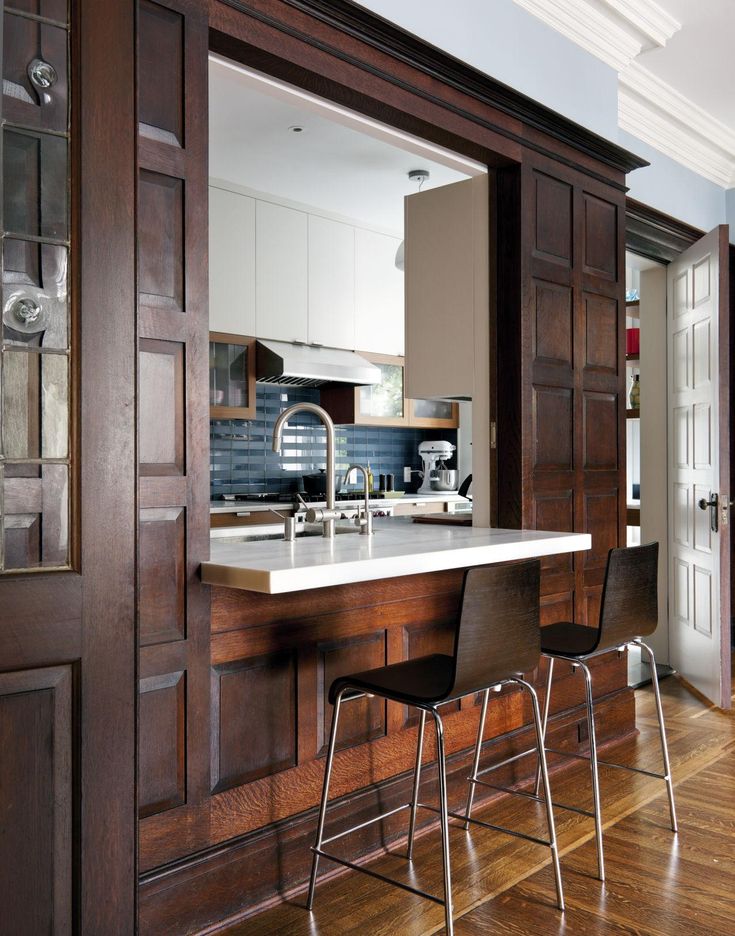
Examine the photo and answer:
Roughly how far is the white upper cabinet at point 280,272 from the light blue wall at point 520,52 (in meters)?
2.15

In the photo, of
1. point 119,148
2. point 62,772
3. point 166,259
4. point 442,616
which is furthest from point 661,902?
point 119,148

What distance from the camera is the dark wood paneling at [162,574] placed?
207 centimetres

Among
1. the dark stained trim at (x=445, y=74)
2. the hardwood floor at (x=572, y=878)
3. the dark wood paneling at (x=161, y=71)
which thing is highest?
the dark stained trim at (x=445, y=74)

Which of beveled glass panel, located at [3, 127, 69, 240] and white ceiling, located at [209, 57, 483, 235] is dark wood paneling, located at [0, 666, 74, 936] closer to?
beveled glass panel, located at [3, 127, 69, 240]

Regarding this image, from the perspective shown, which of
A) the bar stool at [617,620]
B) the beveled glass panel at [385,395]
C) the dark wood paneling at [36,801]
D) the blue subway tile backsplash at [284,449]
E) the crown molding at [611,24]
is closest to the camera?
the dark wood paneling at [36,801]

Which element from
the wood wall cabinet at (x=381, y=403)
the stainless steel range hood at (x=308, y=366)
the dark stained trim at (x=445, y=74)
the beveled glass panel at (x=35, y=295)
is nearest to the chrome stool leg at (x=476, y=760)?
the beveled glass panel at (x=35, y=295)

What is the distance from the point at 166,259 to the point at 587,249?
2.11m

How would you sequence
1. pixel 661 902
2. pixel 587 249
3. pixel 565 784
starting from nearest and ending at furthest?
pixel 661 902
pixel 565 784
pixel 587 249

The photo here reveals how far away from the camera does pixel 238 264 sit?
207 inches

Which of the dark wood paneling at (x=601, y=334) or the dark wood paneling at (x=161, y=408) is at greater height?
the dark wood paneling at (x=601, y=334)

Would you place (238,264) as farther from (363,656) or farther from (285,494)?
(363,656)

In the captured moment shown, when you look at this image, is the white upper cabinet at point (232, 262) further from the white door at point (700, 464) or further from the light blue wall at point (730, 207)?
the light blue wall at point (730, 207)

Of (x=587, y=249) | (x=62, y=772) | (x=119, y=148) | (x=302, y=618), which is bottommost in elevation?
(x=62, y=772)

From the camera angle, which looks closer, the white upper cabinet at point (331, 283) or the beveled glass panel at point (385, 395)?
the white upper cabinet at point (331, 283)
